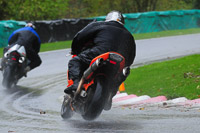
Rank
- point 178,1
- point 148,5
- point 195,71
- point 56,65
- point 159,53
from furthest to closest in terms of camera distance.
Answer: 1. point 178,1
2. point 148,5
3. point 159,53
4. point 56,65
5. point 195,71

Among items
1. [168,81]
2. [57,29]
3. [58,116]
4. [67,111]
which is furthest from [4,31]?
[67,111]

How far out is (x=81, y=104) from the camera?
20.4 ft

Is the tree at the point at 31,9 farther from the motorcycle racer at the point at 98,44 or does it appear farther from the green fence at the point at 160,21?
the motorcycle racer at the point at 98,44

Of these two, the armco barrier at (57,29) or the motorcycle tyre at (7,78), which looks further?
the armco barrier at (57,29)

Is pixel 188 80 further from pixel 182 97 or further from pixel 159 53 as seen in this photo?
pixel 159 53

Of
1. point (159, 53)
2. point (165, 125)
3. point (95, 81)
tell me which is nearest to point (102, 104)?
point (95, 81)

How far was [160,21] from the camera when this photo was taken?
32.6 metres

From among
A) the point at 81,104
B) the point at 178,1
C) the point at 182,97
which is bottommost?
the point at 178,1

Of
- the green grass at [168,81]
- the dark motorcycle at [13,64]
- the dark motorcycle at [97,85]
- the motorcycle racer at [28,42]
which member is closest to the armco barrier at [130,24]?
the motorcycle racer at [28,42]

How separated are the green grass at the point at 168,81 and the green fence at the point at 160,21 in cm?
1869

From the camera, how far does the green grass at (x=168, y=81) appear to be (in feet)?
27.5

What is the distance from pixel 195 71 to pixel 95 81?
4445 mm

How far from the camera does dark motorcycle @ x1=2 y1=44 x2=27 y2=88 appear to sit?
1095 centimetres

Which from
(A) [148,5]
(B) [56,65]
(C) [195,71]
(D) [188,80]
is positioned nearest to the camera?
(D) [188,80]
